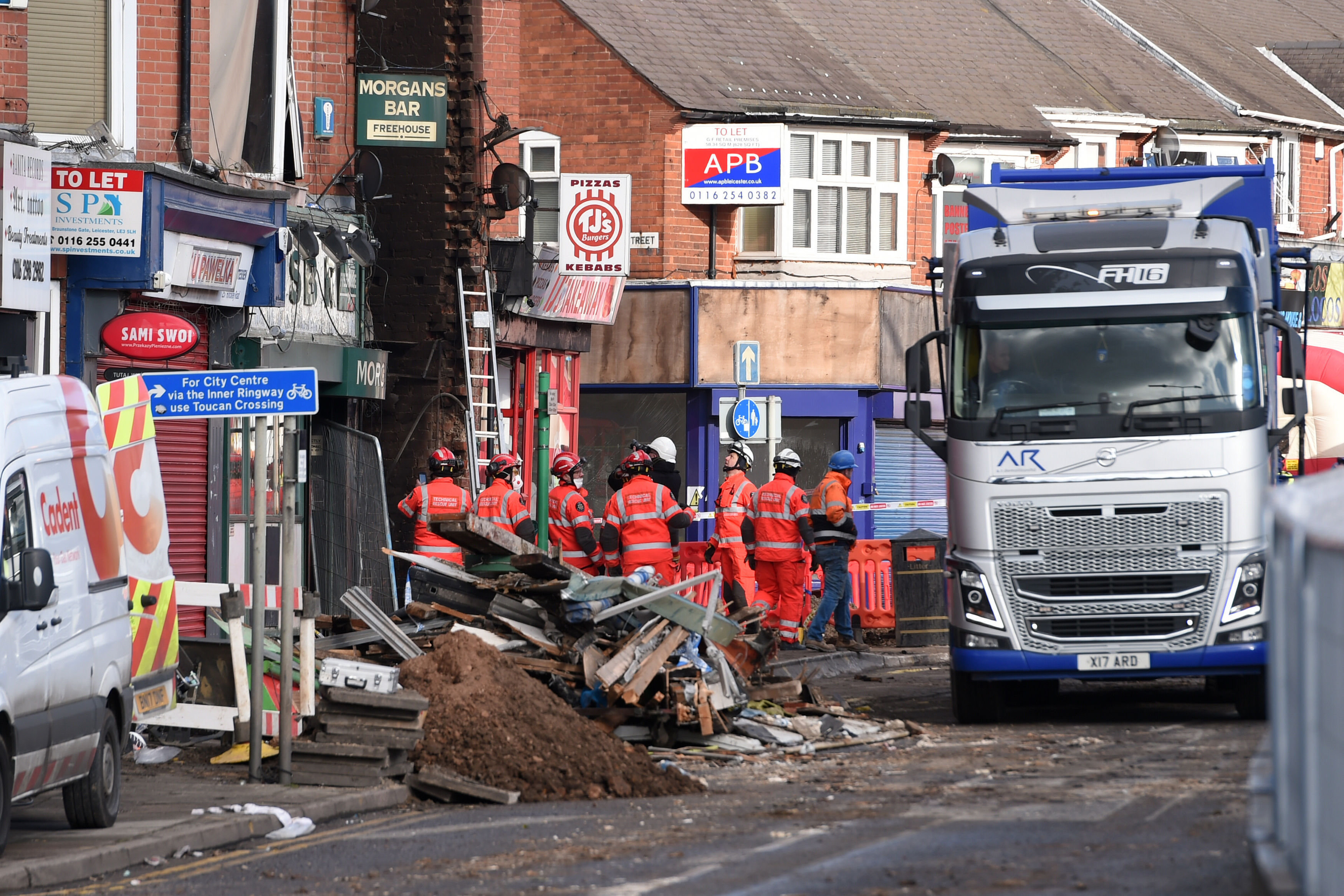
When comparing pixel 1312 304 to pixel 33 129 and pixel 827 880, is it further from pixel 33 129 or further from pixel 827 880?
pixel 827 880

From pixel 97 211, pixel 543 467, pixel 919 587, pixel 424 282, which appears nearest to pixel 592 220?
pixel 424 282

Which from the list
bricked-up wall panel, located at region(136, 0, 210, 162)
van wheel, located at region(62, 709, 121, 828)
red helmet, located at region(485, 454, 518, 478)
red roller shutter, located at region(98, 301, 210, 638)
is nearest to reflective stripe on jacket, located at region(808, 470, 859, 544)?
red helmet, located at region(485, 454, 518, 478)

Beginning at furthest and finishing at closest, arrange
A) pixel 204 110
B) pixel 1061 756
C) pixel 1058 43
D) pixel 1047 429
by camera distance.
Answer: pixel 1058 43
pixel 204 110
pixel 1047 429
pixel 1061 756

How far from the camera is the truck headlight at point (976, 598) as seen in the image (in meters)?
14.0

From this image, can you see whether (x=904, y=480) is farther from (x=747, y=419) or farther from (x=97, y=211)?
(x=97, y=211)

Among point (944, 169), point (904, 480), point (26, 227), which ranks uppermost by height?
point (944, 169)

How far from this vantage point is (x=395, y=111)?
21.8 m

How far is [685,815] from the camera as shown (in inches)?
411

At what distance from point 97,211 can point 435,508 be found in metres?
4.15

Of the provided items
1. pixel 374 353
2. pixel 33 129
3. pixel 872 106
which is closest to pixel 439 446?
pixel 374 353

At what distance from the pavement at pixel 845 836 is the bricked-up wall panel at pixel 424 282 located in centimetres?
1118

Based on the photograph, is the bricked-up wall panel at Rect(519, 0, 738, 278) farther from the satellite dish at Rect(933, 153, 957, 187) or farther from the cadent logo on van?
the cadent logo on van

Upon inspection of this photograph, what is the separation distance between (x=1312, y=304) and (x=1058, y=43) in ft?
22.7

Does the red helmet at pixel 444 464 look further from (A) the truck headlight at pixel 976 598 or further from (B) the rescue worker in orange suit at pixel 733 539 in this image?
(A) the truck headlight at pixel 976 598
